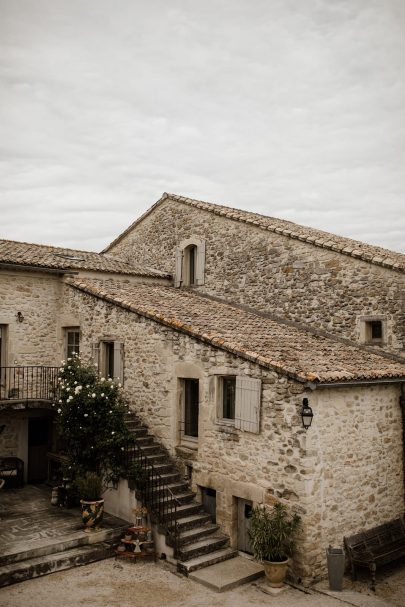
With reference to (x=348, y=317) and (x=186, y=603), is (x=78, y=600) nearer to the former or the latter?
(x=186, y=603)

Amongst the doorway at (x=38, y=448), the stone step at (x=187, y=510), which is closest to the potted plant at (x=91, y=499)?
the stone step at (x=187, y=510)

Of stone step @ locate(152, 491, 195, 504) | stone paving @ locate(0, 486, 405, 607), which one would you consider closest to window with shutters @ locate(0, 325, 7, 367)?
stone paving @ locate(0, 486, 405, 607)

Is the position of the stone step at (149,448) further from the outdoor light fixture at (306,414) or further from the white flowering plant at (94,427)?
the outdoor light fixture at (306,414)

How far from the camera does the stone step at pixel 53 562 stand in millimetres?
9336

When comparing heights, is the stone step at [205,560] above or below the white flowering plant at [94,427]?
below

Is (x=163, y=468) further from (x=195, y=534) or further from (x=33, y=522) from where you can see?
(x=33, y=522)

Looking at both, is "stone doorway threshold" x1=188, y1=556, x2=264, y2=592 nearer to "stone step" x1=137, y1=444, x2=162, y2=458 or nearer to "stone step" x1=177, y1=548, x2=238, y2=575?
"stone step" x1=177, y1=548, x2=238, y2=575

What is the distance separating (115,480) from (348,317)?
7019 millimetres

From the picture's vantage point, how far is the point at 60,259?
16.5 metres

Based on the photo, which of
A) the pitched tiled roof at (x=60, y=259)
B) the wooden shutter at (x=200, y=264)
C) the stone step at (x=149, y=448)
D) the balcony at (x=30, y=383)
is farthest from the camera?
the wooden shutter at (x=200, y=264)

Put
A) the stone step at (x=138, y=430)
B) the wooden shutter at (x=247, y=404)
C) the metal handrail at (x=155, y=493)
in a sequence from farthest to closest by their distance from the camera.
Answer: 1. the stone step at (x=138, y=430)
2. the metal handrail at (x=155, y=493)
3. the wooden shutter at (x=247, y=404)

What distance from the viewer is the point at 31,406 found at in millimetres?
13750

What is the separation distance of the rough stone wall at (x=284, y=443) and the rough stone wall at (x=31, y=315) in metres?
3.53

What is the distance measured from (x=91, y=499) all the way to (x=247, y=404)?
4042 mm
